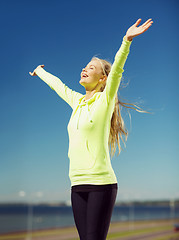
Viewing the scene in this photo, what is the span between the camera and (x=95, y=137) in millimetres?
1039

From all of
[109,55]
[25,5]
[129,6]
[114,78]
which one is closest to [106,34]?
[129,6]

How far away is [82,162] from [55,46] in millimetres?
5102

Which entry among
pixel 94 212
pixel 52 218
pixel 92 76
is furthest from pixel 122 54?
pixel 52 218

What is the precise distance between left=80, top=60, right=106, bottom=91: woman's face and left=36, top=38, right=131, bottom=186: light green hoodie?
0.31 ft

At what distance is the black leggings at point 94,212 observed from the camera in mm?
969

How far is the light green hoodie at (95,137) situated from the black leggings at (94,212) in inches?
1.6

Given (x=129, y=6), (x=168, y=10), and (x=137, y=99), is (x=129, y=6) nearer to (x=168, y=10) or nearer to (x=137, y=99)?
(x=168, y=10)

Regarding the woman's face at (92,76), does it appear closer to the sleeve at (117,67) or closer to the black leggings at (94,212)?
the sleeve at (117,67)

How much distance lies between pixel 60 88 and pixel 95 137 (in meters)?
0.33

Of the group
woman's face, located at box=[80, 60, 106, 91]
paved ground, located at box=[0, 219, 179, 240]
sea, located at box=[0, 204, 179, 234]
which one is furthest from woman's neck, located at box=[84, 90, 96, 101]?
sea, located at box=[0, 204, 179, 234]

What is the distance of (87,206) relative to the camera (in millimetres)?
1001

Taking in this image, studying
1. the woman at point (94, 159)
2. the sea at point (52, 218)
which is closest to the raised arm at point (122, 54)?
the woman at point (94, 159)

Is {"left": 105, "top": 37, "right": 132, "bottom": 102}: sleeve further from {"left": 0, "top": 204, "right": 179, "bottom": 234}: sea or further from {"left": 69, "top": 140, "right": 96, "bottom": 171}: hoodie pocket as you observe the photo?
{"left": 0, "top": 204, "right": 179, "bottom": 234}: sea

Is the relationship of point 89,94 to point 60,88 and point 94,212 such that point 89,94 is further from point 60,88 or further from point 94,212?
point 94,212
